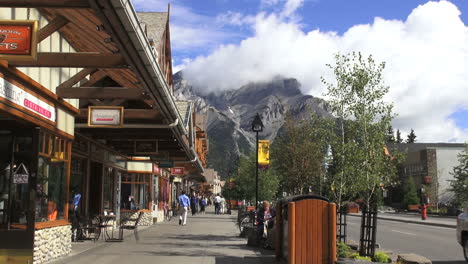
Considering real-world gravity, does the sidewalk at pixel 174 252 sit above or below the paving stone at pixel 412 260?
below

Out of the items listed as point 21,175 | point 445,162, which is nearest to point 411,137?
point 445,162

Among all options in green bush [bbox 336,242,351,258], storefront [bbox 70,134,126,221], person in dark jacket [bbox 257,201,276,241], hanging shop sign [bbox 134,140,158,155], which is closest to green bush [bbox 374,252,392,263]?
green bush [bbox 336,242,351,258]

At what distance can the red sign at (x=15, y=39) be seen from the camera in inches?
281

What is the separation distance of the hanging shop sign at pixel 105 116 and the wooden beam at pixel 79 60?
10.2 ft

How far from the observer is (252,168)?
43.1m

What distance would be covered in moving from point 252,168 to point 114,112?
3125 centimetres

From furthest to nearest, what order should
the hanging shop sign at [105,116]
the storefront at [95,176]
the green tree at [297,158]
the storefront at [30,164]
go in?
1. the green tree at [297,158]
2. the storefront at [95,176]
3. the hanging shop sign at [105,116]
4. the storefront at [30,164]

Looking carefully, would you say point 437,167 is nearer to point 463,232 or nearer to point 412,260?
point 463,232

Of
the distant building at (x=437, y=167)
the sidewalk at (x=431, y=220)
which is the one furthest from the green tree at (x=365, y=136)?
the distant building at (x=437, y=167)

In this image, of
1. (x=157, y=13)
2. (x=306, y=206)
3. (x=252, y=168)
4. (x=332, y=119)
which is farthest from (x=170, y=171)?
(x=306, y=206)

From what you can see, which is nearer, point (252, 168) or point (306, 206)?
point (306, 206)

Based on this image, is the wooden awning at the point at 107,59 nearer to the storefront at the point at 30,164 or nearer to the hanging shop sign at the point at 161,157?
the storefront at the point at 30,164

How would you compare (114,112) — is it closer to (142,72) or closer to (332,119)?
(142,72)

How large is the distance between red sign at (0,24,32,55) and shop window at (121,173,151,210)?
1868 centimetres
